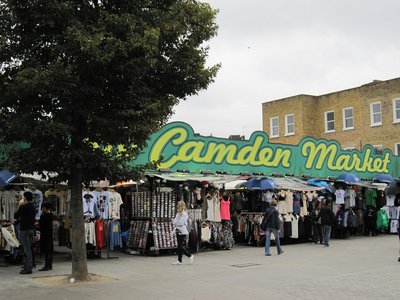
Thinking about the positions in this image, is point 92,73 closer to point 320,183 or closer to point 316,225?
point 316,225

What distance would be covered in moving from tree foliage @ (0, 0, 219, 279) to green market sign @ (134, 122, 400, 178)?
5.86m

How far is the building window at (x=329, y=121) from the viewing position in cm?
4250

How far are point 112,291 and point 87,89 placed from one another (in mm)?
3907

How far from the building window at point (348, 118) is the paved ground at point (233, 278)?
83.5 feet

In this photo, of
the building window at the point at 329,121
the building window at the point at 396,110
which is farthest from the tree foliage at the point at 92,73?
the building window at the point at 329,121

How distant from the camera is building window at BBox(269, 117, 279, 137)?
4484cm

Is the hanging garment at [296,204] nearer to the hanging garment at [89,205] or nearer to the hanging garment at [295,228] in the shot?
the hanging garment at [295,228]

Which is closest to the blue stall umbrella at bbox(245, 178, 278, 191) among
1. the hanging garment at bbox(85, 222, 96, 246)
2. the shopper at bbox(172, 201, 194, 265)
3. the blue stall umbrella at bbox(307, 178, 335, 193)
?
the blue stall umbrella at bbox(307, 178, 335, 193)

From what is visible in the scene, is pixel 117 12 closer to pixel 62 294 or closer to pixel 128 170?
pixel 128 170

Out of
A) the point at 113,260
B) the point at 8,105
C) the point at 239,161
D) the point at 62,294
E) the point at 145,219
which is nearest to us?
the point at 62,294

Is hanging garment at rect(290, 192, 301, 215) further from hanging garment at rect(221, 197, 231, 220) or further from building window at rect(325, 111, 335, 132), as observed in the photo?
building window at rect(325, 111, 335, 132)

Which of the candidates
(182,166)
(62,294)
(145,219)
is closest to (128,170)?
(62,294)

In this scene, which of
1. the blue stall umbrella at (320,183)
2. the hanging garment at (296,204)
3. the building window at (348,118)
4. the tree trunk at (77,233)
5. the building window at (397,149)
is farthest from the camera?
the building window at (348,118)

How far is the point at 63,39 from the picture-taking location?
32.7 feet
